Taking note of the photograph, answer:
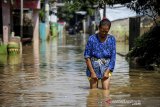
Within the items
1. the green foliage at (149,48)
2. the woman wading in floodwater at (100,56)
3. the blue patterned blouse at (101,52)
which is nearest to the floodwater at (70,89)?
the woman wading in floodwater at (100,56)

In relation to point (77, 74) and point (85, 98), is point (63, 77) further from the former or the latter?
point (85, 98)

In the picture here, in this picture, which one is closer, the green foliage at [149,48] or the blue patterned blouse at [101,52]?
the blue patterned blouse at [101,52]

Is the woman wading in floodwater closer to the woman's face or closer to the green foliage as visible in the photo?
the woman's face

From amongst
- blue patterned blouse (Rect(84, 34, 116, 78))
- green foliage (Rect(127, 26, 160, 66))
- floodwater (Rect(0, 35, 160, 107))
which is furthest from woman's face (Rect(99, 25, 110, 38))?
green foliage (Rect(127, 26, 160, 66))

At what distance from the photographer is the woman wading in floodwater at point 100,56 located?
11.0 m

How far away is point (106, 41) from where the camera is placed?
1105cm

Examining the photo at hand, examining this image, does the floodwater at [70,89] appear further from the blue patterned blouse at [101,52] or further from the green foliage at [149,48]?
the green foliage at [149,48]

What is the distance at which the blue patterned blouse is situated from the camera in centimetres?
1105

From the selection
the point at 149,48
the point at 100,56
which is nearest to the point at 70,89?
the point at 100,56

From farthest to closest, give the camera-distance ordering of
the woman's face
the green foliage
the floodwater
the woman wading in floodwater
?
the green foliage
the woman wading in floodwater
the woman's face
the floodwater

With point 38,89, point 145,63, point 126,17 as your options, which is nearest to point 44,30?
point 126,17

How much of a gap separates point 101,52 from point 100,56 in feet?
0.31

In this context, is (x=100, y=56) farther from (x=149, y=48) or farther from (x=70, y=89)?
(x=149, y=48)

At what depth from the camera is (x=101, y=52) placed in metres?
11.1
